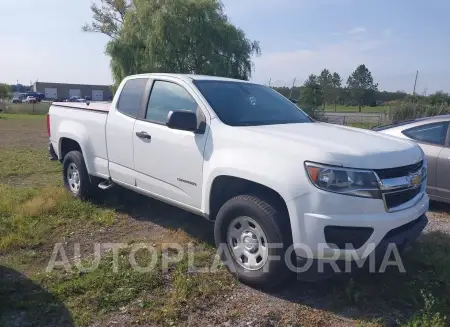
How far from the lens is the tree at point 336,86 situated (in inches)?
1997

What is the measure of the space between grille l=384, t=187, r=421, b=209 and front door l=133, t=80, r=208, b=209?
1657mm

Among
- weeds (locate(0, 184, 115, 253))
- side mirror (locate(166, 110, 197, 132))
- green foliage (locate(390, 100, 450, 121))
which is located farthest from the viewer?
green foliage (locate(390, 100, 450, 121))

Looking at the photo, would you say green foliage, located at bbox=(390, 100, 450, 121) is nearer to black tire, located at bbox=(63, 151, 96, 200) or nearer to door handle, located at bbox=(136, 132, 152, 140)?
black tire, located at bbox=(63, 151, 96, 200)

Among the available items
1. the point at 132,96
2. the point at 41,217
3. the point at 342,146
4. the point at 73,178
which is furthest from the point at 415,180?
the point at 73,178

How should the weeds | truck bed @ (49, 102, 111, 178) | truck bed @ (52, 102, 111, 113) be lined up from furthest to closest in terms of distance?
1. truck bed @ (52, 102, 111, 113)
2. truck bed @ (49, 102, 111, 178)
3. the weeds

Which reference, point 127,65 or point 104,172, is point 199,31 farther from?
point 104,172

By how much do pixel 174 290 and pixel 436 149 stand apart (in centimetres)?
433

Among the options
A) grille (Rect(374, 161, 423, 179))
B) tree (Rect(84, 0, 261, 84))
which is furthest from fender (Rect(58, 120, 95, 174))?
tree (Rect(84, 0, 261, 84))

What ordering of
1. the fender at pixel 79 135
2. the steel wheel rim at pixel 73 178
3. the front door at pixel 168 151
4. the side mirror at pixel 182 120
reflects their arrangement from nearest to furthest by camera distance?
the side mirror at pixel 182 120 < the front door at pixel 168 151 < the fender at pixel 79 135 < the steel wheel rim at pixel 73 178

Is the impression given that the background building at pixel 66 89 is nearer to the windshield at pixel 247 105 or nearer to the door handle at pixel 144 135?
the door handle at pixel 144 135

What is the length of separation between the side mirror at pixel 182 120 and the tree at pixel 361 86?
162 ft

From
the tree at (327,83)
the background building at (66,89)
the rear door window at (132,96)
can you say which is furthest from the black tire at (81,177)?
the background building at (66,89)

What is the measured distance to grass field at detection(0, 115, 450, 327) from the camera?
3.25 m

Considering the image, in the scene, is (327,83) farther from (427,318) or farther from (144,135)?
(427,318)
